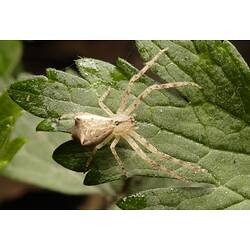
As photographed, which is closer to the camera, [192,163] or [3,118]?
[192,163]

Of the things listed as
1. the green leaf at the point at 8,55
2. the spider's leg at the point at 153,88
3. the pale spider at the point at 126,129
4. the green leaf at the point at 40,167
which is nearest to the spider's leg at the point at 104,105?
the pale spider at the point at 126,129

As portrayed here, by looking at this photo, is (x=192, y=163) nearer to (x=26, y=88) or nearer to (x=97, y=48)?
(x=26, y=88)

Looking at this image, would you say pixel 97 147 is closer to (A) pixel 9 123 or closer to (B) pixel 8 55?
(A) pixel 9 123

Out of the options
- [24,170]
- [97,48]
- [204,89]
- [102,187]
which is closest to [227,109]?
[204,89]

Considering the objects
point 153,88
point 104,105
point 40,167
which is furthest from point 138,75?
point 40,167

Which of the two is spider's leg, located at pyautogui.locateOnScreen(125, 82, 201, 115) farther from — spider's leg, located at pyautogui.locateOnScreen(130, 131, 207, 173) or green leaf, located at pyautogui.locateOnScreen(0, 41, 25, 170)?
green leaf, located at pyautogui.locateOnScreen(0, 41, 25, 170)

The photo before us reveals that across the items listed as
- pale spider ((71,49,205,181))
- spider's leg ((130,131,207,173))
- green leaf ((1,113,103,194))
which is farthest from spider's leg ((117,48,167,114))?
green leaf ((1,113,103,194))

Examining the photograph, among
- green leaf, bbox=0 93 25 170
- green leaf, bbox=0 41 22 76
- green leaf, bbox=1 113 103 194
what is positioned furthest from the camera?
green leaf, bbox=0 41 22 76

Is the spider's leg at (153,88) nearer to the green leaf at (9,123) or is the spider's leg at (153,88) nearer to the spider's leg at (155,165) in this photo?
the spider's leg at (155,165)
